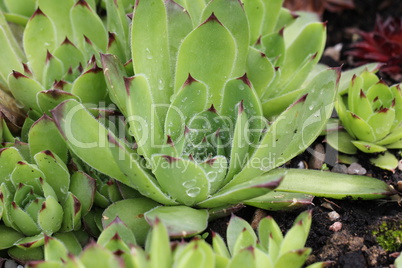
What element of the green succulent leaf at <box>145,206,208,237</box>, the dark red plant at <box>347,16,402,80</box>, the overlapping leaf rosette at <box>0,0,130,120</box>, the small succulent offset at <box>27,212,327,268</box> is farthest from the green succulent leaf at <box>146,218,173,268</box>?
the dark red plant at <box>347,16,402,80</box>

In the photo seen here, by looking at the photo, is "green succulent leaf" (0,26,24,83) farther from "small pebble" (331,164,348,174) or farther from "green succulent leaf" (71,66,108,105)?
"small pebble" (331,164,348,174)

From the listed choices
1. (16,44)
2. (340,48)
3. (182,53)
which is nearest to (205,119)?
(182,53)

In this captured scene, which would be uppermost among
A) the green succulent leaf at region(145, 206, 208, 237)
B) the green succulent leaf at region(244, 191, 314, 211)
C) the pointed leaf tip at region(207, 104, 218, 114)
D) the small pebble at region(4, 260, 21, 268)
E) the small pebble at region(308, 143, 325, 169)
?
the pointed leaf tip at region(207, 104, 218, 114)

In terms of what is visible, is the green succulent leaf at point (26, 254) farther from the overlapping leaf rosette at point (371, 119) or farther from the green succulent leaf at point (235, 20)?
the overlapping leaf rosette at point (371, 119)

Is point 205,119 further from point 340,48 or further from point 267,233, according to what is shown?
point 340,48

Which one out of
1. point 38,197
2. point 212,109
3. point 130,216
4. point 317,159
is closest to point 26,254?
point 38,197

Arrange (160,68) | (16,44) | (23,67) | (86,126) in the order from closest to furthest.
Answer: (86,126) < (160,68) < (23,67) < (16,44)
